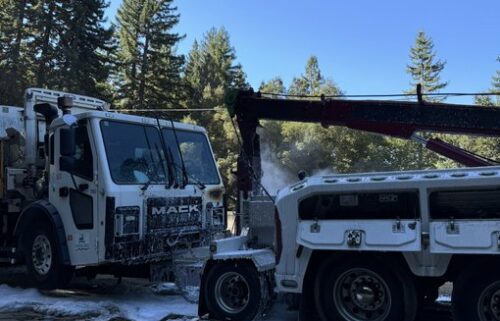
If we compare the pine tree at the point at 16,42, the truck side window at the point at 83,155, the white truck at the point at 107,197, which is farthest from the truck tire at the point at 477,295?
the pine tree at the point at 16,42

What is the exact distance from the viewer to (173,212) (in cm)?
839

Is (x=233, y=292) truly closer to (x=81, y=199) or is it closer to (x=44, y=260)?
(x=81, y=199)

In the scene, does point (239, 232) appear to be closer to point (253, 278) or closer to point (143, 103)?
point (253, 278)

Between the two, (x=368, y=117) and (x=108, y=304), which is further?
(x=368, y=117)

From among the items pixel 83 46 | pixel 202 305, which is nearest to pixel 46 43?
pixel 83 46

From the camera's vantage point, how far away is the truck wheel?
6.39 m

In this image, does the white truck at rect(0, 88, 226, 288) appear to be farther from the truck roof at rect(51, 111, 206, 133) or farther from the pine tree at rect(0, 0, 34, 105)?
the pine tree at rect(0, 0, 34, 105)

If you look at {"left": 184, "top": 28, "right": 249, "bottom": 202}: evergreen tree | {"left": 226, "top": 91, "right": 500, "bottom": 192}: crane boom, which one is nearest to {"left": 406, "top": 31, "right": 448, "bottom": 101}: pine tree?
{"left": 184, "top": 28, "right": 249, "bottom": 202}: evergreen tree

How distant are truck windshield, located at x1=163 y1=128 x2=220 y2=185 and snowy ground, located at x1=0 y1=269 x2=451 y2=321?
166 centimetres

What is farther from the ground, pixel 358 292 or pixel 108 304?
pixel 358 292

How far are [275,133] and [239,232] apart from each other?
3402cm

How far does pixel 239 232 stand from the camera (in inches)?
317

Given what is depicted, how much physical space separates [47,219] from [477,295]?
590cm

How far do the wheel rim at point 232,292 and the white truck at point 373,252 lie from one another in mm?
11
